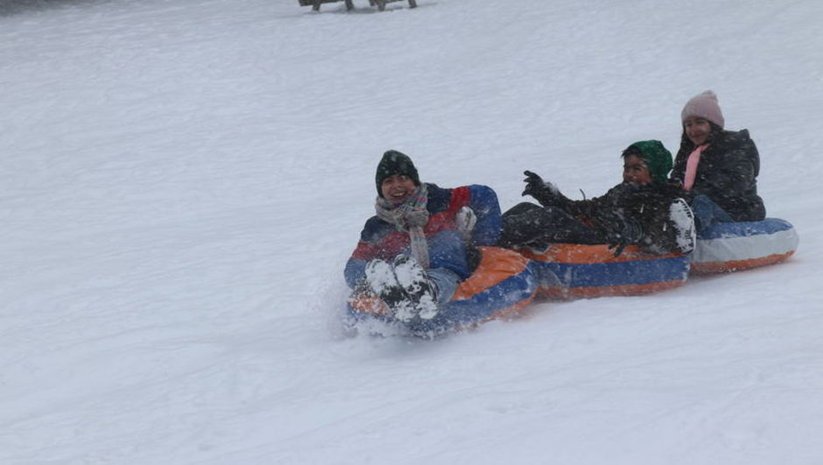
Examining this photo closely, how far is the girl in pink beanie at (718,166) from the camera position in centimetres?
508

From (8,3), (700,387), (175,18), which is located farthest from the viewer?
(8,3)

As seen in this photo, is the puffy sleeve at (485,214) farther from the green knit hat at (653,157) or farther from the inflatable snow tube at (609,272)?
the green knit hat at (653,157)

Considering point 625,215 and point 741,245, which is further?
point 741,245

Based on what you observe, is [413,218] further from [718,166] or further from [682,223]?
[718,166]

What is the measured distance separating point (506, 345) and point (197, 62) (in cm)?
1040

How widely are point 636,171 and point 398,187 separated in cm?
123

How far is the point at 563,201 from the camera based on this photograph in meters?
5.14

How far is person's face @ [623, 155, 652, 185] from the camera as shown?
4.89m

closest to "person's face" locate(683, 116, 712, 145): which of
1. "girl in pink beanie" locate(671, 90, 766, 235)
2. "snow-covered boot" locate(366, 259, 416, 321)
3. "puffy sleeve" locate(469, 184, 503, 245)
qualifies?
"girl in pink beanie" locate(671, 90, 766, 235)

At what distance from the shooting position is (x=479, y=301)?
4.48 meters

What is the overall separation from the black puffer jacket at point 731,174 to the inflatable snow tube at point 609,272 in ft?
1.49

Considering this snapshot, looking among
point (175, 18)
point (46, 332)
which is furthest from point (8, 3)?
point (46, 332)

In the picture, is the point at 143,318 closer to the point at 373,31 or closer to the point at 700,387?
the point at 700,387

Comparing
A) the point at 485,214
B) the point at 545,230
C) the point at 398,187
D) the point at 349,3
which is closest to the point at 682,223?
the point at 545,230
